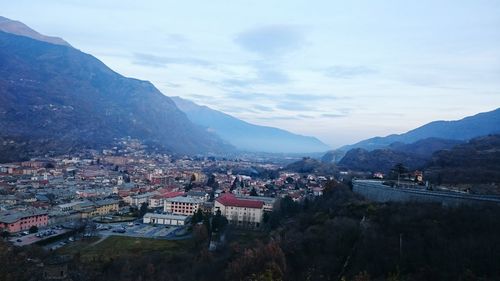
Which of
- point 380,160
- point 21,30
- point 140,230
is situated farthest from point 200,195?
point 21,30

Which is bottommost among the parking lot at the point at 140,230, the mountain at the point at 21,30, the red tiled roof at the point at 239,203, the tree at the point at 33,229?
the tree at the point at 33,229

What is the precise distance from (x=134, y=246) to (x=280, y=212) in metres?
10.2

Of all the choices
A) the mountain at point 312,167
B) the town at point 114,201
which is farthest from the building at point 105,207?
the mountain at point 312,167

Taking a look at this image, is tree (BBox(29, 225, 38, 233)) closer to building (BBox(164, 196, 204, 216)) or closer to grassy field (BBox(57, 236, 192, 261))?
grassy field (BBox(57, 236, 192, 261))

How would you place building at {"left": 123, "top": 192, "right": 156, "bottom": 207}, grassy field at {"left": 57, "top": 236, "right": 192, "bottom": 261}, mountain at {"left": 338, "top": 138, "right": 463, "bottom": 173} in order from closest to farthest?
grassy field at {"left": 57, "top": 236, "right": 192, "bottom": 261}
building at {"left": 123, "top": 192, "right": 156, "bottom": 207}
mountain at {"left": 338, "top": 138, "right": 463, "bottom": 173}

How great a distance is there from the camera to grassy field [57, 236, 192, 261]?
21.6 m

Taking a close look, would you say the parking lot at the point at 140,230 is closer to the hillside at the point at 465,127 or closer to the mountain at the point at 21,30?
the hillside at the point at 465,127

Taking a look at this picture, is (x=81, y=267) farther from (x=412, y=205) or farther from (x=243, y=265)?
(x=412, y=205)

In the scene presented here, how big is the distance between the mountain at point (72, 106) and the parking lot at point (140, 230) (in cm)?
4356

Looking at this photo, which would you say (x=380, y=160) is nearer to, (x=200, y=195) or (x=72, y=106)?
(x=200, y=195)

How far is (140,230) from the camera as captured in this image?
2856 cm

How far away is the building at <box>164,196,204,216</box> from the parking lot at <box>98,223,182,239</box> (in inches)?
187

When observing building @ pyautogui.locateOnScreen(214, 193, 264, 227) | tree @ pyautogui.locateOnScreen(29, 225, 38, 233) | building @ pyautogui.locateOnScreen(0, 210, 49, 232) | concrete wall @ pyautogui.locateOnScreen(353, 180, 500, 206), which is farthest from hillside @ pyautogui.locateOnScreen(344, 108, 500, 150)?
tree @ pyautogui.locateOnScreen(29, 225, 38, 233)

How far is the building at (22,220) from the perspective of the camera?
89.2 feet
